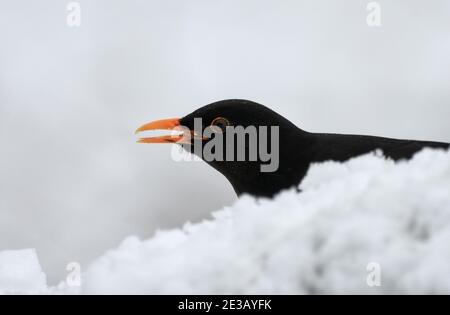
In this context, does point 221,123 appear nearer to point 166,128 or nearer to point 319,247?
point 166,128

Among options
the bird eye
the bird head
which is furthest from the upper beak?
the bird eye

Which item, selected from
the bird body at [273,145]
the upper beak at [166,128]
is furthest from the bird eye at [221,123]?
the upper beak at [166,128]

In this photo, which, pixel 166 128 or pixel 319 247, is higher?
pixel 166 128

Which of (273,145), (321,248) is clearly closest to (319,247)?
(321,248)

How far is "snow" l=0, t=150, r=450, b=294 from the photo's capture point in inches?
55.8

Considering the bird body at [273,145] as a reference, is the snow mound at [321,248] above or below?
below

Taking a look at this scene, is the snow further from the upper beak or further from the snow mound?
the upper beak

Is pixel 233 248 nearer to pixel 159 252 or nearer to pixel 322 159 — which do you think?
pixel 159 252

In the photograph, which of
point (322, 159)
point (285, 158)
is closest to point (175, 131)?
point (285, 158)

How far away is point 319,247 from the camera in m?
1.48

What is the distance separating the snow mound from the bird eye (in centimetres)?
295

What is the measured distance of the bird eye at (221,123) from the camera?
4.60 meters

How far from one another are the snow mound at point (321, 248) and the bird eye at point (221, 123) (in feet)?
9.68

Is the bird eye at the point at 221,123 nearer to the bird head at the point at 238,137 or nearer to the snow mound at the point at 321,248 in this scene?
the bird head at the point at 238,137
